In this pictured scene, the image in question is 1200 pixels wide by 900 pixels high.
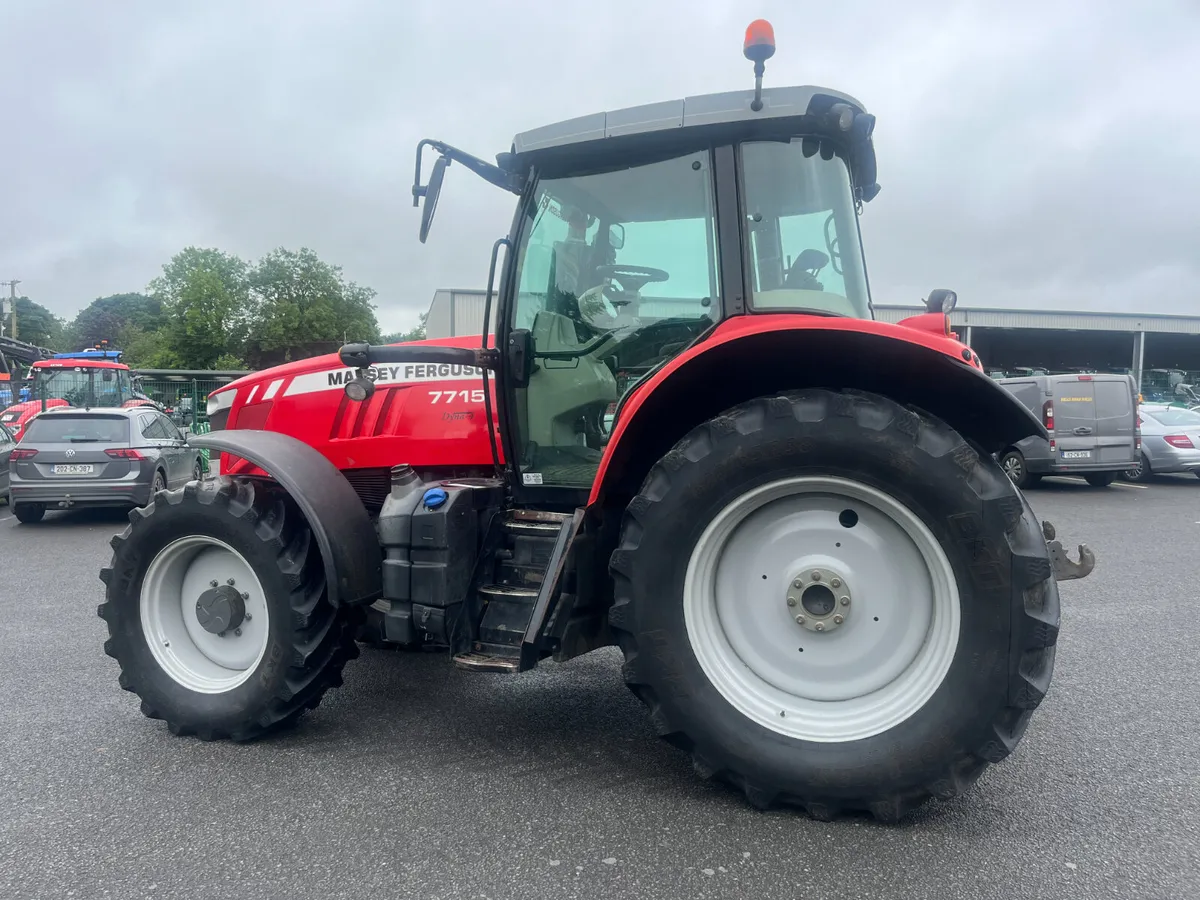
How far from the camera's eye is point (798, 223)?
10.6 feet

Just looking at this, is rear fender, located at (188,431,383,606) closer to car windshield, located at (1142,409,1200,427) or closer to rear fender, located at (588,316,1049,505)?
rear fender, located at (588,316,1049,505)

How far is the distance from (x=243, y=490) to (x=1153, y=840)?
350 cm

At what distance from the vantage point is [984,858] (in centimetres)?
256

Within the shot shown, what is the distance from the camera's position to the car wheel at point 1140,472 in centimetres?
1409

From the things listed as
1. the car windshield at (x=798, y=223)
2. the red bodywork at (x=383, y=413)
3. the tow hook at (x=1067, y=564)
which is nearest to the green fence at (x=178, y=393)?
the red bodywork at (x=383, y=413)

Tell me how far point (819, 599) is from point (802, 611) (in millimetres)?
71

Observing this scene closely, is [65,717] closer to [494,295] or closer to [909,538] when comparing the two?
[494,295]

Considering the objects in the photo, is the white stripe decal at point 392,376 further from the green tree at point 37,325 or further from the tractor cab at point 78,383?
the green tree at point 37,325

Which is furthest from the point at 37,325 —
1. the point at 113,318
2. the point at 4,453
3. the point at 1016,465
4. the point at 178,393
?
the point at 1016,465

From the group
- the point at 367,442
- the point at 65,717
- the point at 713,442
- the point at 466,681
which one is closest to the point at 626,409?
the point at 713,442

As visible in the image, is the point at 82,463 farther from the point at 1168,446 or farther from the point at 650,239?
the point at 1168,446

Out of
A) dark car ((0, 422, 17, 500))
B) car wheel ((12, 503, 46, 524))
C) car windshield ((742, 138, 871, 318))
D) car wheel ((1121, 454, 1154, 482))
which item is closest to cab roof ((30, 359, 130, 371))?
dark car ((0, 422, 17, 500))

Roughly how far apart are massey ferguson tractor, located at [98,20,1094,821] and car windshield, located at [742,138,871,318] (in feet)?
0.03

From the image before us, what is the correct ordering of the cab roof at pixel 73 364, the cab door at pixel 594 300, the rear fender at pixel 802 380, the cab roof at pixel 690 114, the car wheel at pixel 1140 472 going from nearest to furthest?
the rear fender at pixel 802 380
the cab roof at pixel 690 114
the cab door at pixel 594 300
the car wheel at pixel 1140 472
the cab roof at pixel 73 364
